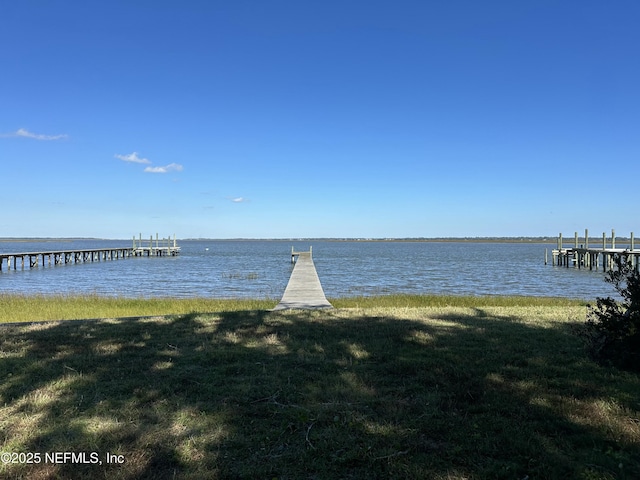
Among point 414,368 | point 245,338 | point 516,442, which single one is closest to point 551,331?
point 414,368

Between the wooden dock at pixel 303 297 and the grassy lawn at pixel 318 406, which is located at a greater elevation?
the grassy lawn at pixel 318 406

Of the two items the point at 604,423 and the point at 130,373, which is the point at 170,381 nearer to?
the point at 130,373

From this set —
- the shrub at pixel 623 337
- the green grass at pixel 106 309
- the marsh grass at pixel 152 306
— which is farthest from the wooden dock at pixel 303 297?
the shrub at pixel 623 337

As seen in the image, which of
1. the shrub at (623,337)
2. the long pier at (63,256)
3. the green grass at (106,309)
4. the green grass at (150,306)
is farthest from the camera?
the long pier at (63,256)

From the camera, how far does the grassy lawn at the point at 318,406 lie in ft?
9.27

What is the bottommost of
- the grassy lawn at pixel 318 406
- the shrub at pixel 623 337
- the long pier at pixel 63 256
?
the long pier at pixel 63 256

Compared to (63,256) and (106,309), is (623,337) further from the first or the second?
(63,256)

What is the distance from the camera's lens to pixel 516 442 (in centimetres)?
304

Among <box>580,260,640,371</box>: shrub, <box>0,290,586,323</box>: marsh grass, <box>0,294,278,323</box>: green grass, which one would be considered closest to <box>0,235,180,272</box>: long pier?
<box>0,294,278,323</box>: green grass

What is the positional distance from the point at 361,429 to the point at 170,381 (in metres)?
2.05

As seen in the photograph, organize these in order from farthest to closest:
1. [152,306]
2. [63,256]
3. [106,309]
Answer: [63,256] → [152,306] → [106,309]

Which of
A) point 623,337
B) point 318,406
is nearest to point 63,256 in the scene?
point 318,406

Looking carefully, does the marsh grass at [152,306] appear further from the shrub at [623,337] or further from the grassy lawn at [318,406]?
the shrub at [623,337]

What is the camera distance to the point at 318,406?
3.71 metres
